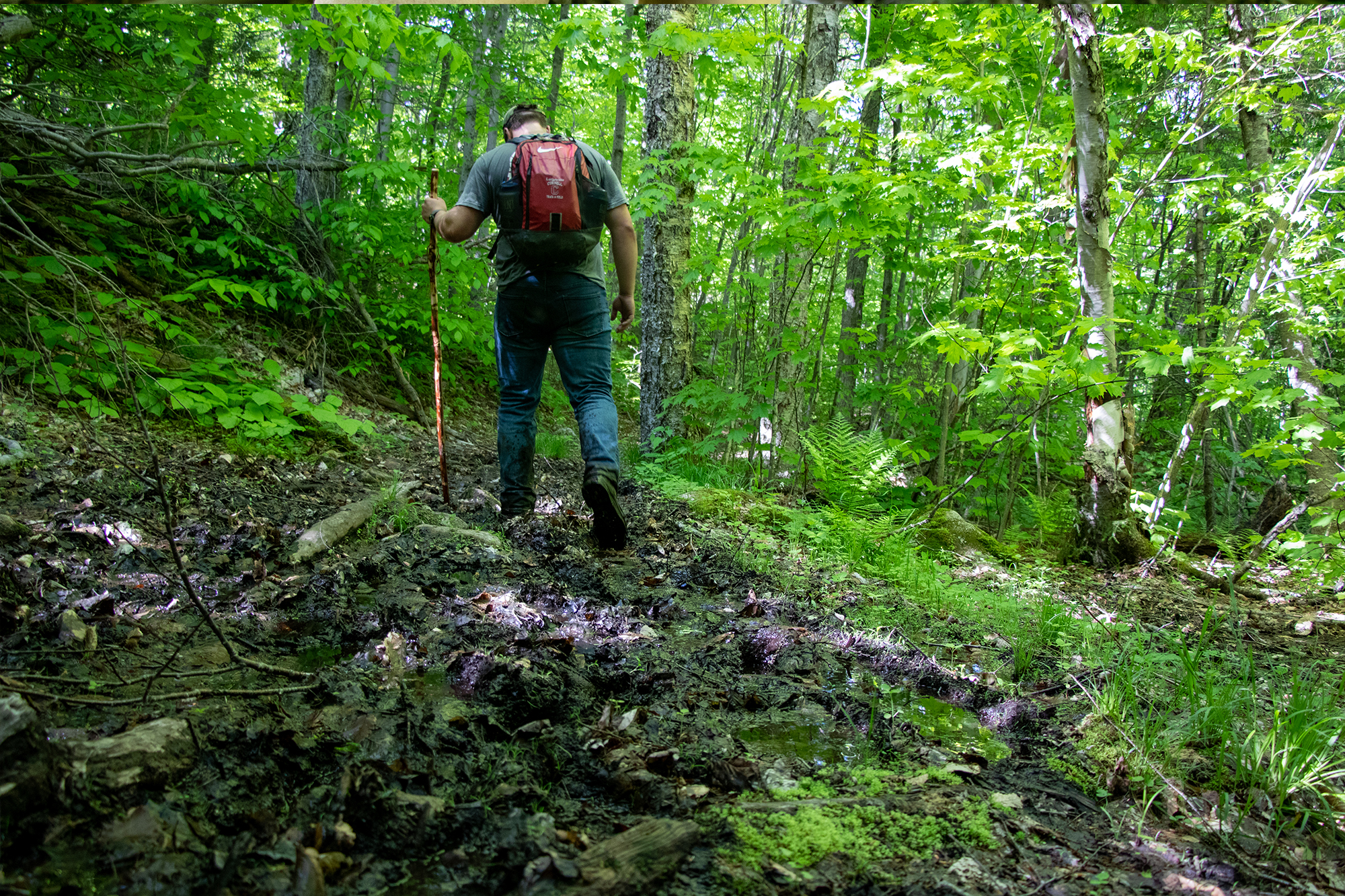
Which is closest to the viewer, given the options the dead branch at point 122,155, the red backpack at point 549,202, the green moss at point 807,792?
the green moss at point 807,792

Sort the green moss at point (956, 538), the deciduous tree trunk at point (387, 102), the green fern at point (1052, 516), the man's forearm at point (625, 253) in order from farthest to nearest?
1. the deciduous tree trunk at point (387, 102)
2. the green fern at point (1052, 516)
3. the green moss at point (956, 538)
4. the man's forearm at point (625, 253)

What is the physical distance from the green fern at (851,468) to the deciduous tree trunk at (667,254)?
176cm

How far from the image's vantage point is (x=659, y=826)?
1492 millimetres

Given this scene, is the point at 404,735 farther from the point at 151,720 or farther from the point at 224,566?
the point at 224,566

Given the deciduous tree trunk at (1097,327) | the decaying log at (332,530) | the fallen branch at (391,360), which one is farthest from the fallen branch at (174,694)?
the fallen branch at (391,360)

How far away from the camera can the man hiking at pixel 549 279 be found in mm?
3885

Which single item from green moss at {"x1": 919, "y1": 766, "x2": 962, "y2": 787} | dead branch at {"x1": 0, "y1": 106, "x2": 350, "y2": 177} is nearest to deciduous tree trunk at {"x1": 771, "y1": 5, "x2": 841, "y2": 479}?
green moss at {"x1": 919, "y1": 766, "x2": 962, "y2": 787}

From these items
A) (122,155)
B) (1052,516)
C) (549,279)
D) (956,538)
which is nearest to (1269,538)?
(1052,516)

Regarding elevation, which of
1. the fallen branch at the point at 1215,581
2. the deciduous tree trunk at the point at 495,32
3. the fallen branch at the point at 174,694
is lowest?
the fallen branch at the point at 1215,581

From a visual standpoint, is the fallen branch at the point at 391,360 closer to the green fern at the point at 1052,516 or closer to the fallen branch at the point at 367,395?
the fallen branch at the point at 367,395

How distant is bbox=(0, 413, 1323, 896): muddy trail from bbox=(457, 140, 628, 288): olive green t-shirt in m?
1.85

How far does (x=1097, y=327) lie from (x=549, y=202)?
4.01 metres

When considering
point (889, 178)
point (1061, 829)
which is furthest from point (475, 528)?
point (889, 178)

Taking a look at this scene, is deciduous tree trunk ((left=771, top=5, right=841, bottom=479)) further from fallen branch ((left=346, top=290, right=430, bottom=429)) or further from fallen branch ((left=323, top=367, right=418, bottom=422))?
fallen branch ((left=323, top=367, right=418, bottom=422))
